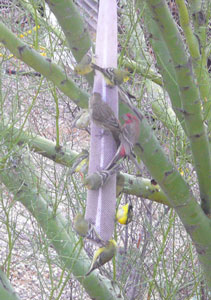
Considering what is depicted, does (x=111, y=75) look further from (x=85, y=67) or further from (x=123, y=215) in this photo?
(x=123, y=215)

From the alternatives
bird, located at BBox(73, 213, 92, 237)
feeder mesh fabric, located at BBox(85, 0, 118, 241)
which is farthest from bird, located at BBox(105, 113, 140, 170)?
bird, located at BBox(73, 213, 92, 237)

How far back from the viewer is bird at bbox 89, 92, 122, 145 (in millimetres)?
989

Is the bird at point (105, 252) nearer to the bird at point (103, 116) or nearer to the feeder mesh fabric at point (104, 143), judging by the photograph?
the feeder mesh fabric at point (104, 143)

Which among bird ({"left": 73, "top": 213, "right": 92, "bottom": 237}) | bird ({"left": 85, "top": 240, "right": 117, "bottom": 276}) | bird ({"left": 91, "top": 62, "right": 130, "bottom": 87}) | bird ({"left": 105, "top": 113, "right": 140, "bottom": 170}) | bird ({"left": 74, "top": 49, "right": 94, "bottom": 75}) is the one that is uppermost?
bird ({"left": 74, "top": 49, "right": 94, "bottom": 75})

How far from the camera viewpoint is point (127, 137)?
1.06 m

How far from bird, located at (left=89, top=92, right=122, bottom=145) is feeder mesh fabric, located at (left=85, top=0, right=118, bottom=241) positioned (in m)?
0.02

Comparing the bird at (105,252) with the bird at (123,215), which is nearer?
Answer: the bird at (105,252)

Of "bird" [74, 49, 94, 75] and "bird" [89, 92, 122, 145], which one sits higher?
"bird" [74, 49, 94, 75]

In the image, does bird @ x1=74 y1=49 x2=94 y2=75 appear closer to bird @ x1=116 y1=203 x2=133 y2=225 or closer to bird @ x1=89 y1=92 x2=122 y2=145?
bird @ x1=89 y1=92 x2=122 y2=145

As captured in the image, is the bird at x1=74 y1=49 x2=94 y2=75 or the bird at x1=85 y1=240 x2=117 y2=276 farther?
the bird at x1=74 y1=49 x2=94 y2=75

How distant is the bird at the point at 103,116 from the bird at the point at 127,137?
0.08 feet

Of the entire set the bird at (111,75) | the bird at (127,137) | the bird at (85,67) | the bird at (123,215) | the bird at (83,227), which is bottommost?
the bird at (83,227)

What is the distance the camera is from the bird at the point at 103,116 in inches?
38.9

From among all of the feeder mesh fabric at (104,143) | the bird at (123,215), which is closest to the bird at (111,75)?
the feeder mesh fabric at (104,143)
